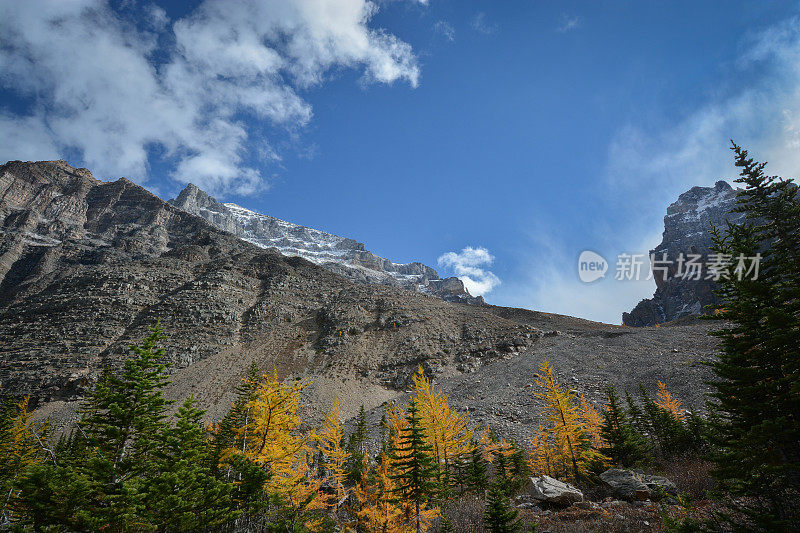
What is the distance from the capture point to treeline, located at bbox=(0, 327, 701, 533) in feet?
32.8

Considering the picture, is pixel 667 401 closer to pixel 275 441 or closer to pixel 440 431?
pixel 440 431

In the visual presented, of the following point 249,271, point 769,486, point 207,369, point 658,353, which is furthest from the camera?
point 249,271

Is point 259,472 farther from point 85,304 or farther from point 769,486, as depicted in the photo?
point 85,304

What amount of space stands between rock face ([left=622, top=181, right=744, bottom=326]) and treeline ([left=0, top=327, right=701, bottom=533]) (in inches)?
3972

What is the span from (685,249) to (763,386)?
616ft

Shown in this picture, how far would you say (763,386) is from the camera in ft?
31.3

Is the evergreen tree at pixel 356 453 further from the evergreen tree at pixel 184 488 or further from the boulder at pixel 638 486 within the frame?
the boulder at pixel 638 486

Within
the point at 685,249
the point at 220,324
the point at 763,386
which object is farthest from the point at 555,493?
the point at 685,249

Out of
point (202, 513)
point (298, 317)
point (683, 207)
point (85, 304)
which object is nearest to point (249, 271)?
point (298, 317)

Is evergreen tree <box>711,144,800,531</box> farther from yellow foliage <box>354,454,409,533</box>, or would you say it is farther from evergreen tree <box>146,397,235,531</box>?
evergreen tree <box>146,397,235,531</box>

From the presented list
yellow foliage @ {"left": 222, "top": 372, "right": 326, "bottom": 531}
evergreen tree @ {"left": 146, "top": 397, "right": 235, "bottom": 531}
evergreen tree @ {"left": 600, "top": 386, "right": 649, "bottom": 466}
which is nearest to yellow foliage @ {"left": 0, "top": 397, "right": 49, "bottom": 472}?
evergreen tree @ {"left": 146, "top": 397, "right": 235, "bottom": 531}

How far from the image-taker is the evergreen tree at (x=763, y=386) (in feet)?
29.2

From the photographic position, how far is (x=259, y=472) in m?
13.6

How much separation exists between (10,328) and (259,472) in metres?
80.2
